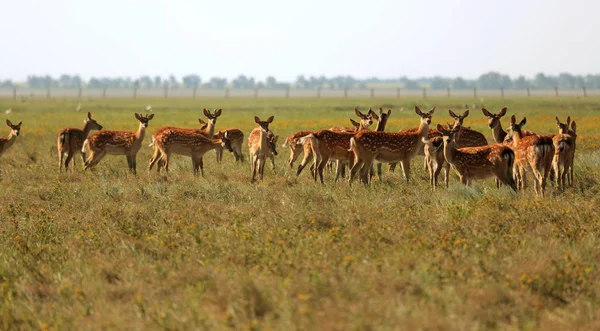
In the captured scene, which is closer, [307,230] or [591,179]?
[307,230]

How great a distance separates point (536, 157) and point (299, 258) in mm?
6868

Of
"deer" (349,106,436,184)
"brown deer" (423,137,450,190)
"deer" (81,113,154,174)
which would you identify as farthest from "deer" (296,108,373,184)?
"deer" (81,113,154,174)

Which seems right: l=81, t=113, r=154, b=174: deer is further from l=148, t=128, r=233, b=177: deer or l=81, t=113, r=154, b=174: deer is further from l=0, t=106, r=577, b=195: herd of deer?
l=148, t=128, r=233, b=177: deer

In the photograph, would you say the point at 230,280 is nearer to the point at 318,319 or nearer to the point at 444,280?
the point at 318,319

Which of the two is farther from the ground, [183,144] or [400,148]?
[400,148]

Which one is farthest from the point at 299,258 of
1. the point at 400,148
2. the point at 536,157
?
the point at 400,148

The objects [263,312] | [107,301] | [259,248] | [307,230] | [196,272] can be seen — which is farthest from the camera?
[307,230]

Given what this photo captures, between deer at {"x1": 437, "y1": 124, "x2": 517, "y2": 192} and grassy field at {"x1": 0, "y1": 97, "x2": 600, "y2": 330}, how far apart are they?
321 millimetres

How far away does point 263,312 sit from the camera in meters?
7.32

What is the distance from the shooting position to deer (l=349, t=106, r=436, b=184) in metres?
16.0

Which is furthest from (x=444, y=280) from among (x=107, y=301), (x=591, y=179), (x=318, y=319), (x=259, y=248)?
(x=591, y=179)

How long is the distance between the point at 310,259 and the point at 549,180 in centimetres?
925

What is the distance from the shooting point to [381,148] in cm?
1606

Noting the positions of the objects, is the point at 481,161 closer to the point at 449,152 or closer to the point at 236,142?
the point at 449,152
